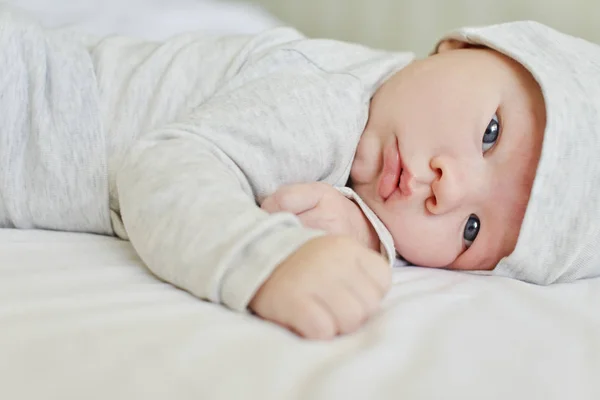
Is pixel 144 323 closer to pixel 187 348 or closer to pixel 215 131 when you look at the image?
pixel 187 348

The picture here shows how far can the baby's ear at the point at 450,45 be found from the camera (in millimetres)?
915

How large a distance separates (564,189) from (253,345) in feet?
1.43

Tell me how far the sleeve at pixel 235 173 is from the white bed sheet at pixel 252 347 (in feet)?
0.10

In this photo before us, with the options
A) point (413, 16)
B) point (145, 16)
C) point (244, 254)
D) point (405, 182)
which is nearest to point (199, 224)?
point (244, 254)

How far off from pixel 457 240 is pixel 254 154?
0.25 m

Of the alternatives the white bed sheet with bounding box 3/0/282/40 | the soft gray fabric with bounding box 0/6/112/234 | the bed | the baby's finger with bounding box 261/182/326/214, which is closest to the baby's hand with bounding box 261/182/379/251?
the baby's finger with bounding box 261/182/326/214

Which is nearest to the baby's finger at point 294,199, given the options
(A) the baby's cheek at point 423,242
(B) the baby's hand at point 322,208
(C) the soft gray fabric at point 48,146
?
(B) the baby's hand at point 322,208

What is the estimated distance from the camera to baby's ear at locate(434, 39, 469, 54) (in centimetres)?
91

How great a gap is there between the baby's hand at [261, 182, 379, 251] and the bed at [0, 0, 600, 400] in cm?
11

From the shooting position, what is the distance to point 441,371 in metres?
0.47

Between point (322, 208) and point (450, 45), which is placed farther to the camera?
point (450, 45)

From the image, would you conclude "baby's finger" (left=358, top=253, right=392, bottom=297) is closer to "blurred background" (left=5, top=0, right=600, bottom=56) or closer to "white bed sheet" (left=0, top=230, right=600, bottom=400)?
"white bed sheet" (left=0, top=230, right=600, bottom=400)

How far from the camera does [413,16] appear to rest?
1447 mm

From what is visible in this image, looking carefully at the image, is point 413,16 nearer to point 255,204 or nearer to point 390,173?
point 390,173
